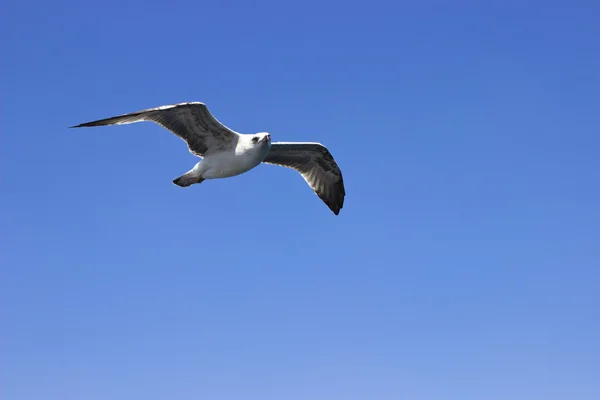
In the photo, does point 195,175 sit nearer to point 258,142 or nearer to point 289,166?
point 258,142

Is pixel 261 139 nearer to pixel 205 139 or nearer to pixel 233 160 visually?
pixel 233 160

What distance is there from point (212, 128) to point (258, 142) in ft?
3.83

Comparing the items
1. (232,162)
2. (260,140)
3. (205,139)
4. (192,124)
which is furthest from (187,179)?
(260,140)

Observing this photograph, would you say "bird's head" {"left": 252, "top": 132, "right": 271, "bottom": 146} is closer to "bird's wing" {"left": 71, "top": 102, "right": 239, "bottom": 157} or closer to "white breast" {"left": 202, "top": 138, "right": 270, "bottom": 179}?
"white breast" {"left": 202, "top": 138, "right": 270, "bottom": 179}

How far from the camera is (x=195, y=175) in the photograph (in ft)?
50.8

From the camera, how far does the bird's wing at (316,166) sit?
1834cm

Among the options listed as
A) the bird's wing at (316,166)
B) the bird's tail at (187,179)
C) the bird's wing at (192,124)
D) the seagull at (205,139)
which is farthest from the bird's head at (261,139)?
the bird's wing at (316,166)

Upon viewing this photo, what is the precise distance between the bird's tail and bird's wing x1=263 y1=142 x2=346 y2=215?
3.05 m

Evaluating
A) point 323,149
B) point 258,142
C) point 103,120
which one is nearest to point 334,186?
point 323,149

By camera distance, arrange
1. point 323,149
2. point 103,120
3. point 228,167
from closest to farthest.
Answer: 1. point 103,120
2. point 228,167
3. point 323,149

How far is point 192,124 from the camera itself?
15016 mm

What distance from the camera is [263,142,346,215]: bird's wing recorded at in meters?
18.3

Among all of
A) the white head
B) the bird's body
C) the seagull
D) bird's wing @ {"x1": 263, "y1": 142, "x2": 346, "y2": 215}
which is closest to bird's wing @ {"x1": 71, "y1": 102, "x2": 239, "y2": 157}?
the seagull

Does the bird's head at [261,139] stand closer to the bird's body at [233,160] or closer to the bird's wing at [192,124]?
the bird's body at [233,160]
